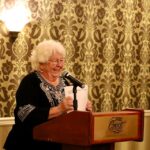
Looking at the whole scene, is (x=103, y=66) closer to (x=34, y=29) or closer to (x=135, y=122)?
(x=34, y=29)

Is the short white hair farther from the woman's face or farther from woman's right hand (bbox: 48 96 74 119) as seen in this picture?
woman's right hand (bbox: 48 96 74 119)

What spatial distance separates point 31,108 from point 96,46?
183 cm

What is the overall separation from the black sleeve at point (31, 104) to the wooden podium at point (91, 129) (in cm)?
13

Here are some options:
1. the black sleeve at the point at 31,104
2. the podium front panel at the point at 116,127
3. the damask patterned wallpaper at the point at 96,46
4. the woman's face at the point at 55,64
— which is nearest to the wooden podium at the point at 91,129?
the podium front panel at the point at 116,127

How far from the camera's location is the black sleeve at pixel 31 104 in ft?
9.11

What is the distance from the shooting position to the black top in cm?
282

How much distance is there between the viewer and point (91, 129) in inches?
93.9

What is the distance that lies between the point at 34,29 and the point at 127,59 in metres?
1.21

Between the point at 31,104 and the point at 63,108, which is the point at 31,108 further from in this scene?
the point at 63,108

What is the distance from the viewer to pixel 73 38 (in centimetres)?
433

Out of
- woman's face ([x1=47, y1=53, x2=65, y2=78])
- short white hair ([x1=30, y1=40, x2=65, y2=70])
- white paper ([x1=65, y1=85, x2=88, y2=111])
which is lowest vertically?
white paper ([x1=65, y1=85, x2=88, y2=111])

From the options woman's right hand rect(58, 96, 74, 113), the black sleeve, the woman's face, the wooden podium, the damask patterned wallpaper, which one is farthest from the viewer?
the damask patterned wallpaper

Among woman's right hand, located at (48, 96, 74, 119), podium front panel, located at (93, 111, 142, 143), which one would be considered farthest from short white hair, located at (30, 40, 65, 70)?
podium front panel, located at (93, 111, 142, 143)

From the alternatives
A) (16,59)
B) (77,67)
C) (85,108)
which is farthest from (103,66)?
(85,108)
